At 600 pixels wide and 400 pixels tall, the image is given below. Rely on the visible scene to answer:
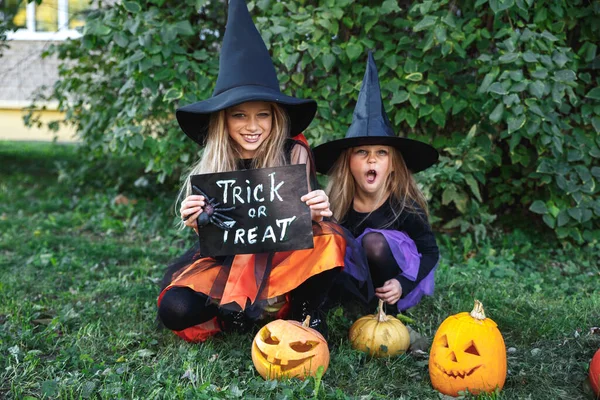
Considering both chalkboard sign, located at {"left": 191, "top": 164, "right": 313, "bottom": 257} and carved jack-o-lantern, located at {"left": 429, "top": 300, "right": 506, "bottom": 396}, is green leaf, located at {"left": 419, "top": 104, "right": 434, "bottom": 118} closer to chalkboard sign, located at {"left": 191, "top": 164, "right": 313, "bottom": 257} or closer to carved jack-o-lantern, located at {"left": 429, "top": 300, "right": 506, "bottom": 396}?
chalkboard sign, located at {"left": 191, "top": 164, "right": 313, "bottom": 257}

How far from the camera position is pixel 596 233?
3830 millimetres

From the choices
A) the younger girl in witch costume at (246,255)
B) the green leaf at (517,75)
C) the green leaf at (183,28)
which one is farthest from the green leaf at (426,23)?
the green leaf at (183,28)

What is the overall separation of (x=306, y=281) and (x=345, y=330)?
396 mm

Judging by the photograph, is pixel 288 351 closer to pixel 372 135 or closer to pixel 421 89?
pixel 372 135

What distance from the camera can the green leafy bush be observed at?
3.38 meters

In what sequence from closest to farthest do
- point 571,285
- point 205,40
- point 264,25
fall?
1. point 571,285
2. point 264,25
3. point 205,40

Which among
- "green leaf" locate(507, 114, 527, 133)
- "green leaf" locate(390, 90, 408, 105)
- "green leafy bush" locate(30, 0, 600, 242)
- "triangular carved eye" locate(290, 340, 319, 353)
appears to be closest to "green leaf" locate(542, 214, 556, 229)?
"green leafy bush" locate(30, 0, 600, 242)

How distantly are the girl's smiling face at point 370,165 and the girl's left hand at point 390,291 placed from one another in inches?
17.2

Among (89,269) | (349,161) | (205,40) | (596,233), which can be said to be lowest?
(89,269)

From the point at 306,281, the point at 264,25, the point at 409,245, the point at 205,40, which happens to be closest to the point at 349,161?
the point at 409,245

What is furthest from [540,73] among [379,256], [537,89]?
[379,256]

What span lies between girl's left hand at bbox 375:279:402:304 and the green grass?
200 millimetres

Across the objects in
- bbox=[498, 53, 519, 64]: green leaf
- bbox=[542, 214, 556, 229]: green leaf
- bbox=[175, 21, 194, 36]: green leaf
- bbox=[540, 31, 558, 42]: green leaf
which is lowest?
bbox=[542, 214, 556, 229]: green leaf

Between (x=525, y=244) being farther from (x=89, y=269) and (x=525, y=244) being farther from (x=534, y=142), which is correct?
(x=89, y=269)
